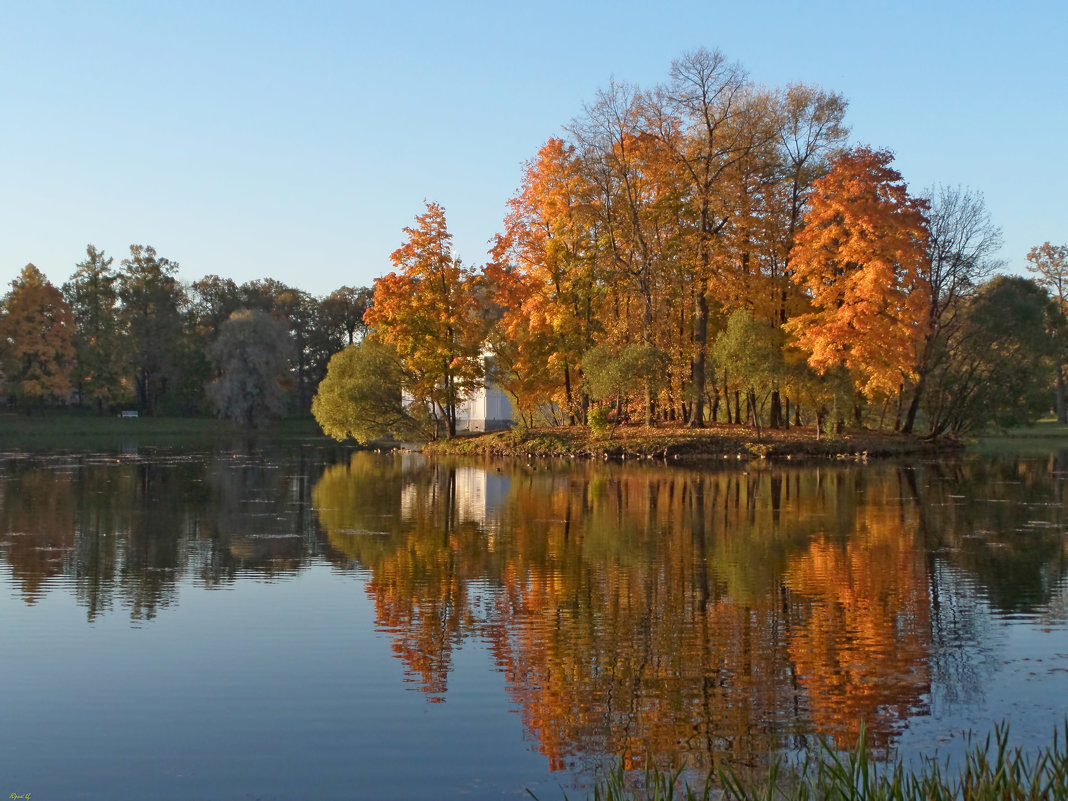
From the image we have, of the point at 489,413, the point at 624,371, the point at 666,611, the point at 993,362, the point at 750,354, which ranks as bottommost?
the point at 666,611

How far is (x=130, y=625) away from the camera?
12188mm

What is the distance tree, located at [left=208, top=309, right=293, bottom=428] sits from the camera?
77.8 meters

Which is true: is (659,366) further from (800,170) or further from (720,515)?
(720,515)

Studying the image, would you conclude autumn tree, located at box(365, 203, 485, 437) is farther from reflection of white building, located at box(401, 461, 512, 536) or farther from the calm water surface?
the calm water surface

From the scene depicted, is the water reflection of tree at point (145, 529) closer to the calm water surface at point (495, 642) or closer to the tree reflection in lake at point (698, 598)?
the calm water surface at point (495, 642)

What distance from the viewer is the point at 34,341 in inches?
3100

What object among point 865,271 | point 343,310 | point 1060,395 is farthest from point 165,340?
point 1060,395

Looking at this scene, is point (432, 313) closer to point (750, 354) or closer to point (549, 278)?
point (549, 278)

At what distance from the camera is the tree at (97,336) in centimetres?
8231

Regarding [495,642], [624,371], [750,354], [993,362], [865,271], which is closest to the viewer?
[495,642]

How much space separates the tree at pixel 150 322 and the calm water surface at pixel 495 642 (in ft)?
226

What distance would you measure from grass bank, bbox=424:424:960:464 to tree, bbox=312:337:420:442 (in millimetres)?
5779

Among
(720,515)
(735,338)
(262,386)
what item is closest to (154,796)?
(720,515)

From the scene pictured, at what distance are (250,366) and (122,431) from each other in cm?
985
